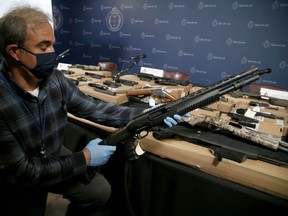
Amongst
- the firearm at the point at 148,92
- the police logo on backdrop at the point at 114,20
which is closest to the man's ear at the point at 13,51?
the firearm at the point at 148,92

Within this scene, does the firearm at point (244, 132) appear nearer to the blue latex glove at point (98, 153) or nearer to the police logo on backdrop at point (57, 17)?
the blue latex glove at point (98, 153)

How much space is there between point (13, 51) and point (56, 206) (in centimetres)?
145

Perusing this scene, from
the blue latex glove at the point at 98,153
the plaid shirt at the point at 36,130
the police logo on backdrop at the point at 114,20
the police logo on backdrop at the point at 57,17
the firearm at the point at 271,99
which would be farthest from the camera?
the police logo on backdrop at the point at 57,17

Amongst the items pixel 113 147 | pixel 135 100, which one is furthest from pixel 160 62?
pixel 113 147

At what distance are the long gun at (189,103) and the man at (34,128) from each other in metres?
0.11

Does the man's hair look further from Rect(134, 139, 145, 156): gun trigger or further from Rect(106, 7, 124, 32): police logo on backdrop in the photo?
Rect(106, 7, 124, 32): police logo on backdrop

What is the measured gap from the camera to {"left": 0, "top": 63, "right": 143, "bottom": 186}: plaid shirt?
1.12m

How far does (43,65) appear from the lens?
1.23 m

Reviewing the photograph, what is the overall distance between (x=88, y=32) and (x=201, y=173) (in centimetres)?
566

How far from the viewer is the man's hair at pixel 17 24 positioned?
1.12 metres

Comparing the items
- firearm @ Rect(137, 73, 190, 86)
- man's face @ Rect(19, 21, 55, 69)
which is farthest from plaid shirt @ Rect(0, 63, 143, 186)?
firearm @ Rect(137, 73, 190, 86)

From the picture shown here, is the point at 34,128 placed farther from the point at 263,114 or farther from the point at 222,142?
the point at 263,114

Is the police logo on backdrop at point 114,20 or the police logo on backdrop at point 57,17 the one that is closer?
the police logo on backdrop at point 114,20

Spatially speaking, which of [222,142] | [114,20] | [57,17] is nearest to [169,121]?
[222,142]
